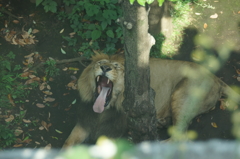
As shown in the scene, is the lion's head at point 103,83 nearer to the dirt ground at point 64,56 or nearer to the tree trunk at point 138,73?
the dirt ground at point 64,56

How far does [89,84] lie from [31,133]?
3.76 feet

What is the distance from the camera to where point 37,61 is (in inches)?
233

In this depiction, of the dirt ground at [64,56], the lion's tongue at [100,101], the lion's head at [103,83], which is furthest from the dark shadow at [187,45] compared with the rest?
the lion's tongue at [100,101]

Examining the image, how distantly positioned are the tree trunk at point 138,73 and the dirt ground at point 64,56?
1128mm

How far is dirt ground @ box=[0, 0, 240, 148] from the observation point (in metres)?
4.86

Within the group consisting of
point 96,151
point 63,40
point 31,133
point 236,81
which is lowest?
point 31,133

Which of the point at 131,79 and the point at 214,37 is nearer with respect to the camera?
the point at 131,79

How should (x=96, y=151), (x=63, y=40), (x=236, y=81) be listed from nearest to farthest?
(x=96, y=151)
(x=236, y=81)
(x=63, y=40)

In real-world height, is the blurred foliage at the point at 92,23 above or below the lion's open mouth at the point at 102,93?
above

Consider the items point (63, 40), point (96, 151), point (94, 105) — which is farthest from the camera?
point (63, 40)

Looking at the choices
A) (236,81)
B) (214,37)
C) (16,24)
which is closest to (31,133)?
(16,24)

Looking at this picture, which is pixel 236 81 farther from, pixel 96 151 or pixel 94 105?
pixel 96 151

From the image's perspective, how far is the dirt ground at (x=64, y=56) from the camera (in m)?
4.86

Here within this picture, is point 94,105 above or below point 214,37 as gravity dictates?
below
